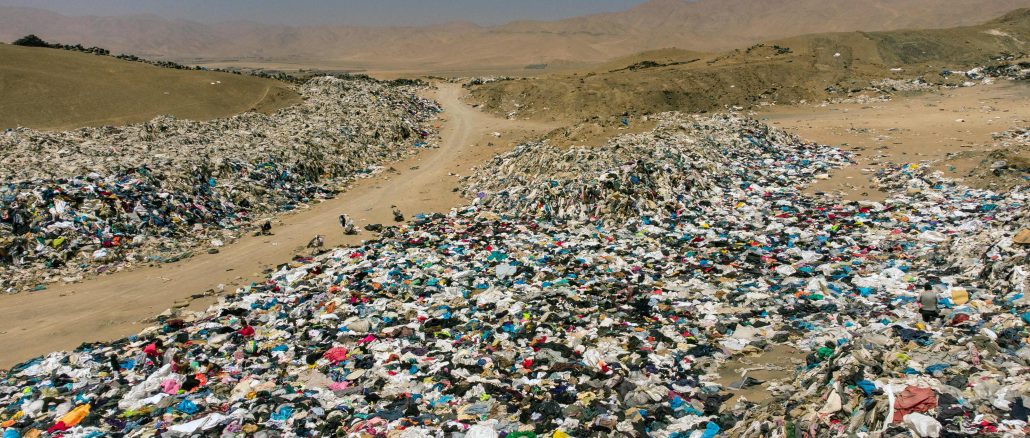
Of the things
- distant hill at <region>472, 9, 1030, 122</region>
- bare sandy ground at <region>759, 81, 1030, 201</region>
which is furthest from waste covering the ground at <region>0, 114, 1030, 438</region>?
distant hill at <region>472, 9, 1030, 122</region>

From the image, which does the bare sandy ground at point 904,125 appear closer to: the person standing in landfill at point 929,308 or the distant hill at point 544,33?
the person standing in landfill at point 929,308

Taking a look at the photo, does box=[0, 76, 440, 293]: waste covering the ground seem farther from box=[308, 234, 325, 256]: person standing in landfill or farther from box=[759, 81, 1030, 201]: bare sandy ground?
box=[759, 81, 1030, 201]: bare sandy ground

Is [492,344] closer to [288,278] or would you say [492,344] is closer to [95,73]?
[288,278]

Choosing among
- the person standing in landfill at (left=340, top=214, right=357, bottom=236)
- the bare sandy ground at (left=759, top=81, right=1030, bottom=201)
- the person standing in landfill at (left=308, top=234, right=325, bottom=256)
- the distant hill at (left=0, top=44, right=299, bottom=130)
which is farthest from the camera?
the distant hill at (left=0, top=44, right=299, bottom=130)

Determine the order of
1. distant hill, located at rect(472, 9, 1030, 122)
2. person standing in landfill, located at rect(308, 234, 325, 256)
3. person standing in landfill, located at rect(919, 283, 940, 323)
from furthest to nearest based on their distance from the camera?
distant hill, located at rect(472, 9, 1030, 122) → person standing in landfill, located at rect(308, 234, 325, 256) → person standing in landfill, located at rect(919, 283, 940, 323)

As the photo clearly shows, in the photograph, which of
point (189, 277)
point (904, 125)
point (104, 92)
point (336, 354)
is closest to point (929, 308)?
point (336, 354)

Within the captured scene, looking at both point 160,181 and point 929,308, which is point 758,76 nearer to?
point 929,308

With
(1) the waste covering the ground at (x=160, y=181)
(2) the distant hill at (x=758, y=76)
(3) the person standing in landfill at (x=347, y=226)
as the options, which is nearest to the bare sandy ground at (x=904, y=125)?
(2) the distant hill at (x=758, y=76)
